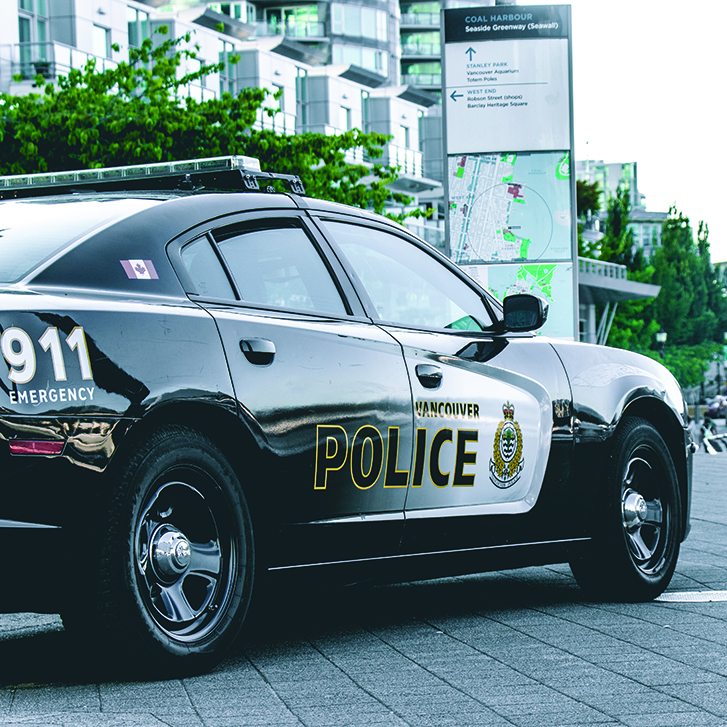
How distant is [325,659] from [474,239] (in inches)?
323

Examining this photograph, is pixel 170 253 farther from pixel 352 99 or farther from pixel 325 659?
pixel 352 99

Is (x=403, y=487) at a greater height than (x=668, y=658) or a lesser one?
greater

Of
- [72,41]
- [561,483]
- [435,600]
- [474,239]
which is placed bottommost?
[435,600]

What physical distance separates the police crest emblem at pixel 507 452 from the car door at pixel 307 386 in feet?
1.82

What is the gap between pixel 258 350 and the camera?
432 centimetres

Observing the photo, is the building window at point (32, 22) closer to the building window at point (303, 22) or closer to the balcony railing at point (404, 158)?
the balcony railing at point (404, 158)

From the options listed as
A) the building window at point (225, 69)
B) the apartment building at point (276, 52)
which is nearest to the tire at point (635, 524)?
the apartment building at point (276, 52)

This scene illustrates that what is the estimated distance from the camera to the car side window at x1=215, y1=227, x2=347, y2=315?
461 cm

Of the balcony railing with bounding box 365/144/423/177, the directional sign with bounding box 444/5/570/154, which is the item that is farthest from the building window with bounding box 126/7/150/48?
the directional sign with bounding box 444/5/570/154

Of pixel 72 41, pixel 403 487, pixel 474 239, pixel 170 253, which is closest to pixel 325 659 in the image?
pixel 403 487

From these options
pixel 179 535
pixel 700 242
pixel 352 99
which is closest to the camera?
pixel 179 535

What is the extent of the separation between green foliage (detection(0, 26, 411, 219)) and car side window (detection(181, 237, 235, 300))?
65.3ft

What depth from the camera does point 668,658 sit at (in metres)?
4.50

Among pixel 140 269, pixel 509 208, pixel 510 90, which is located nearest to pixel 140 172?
pixel 140 269
